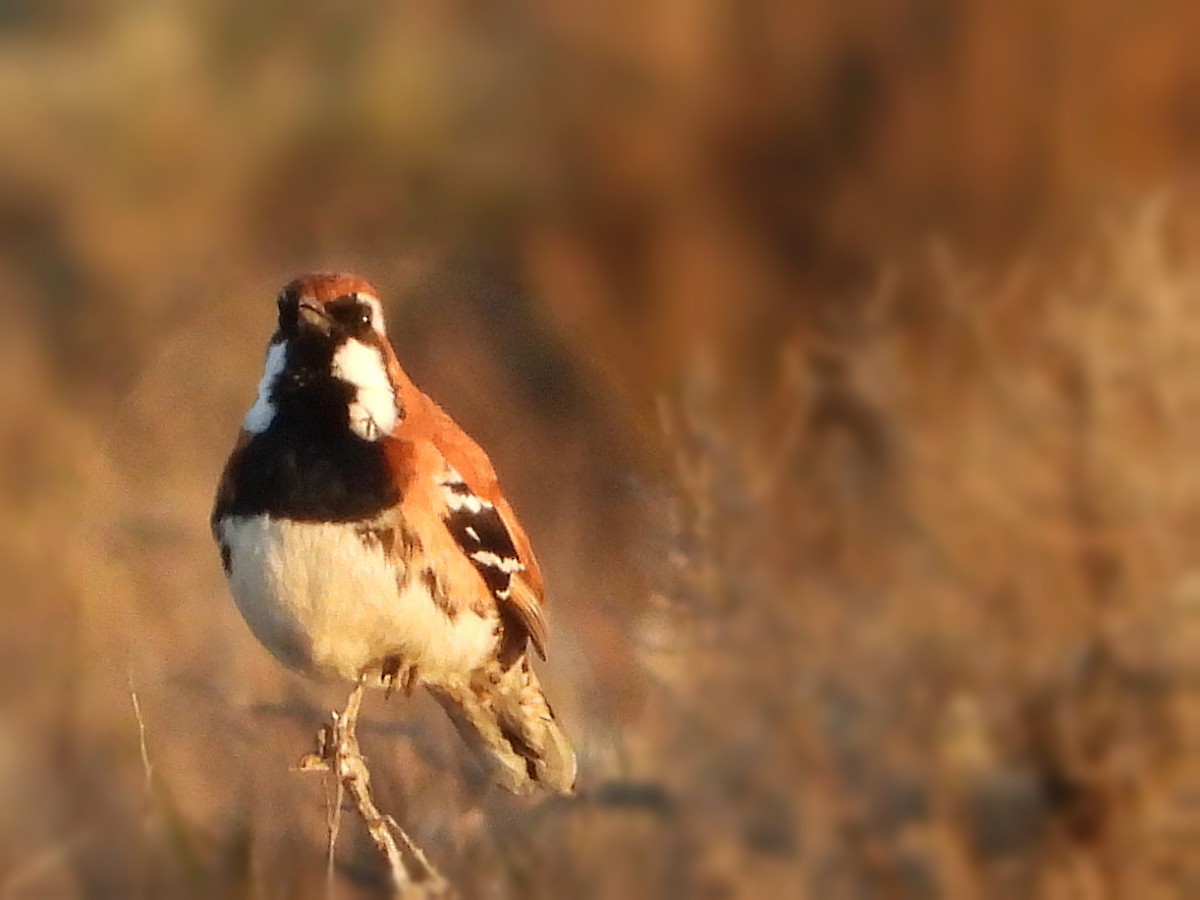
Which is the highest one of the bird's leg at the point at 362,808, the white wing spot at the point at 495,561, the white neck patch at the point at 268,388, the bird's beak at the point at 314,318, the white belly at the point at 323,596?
the bird's beak at the point at 314,318

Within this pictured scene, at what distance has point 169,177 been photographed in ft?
2.20

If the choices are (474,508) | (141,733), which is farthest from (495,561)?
(141,733)

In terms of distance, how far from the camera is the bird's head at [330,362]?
1.57ft

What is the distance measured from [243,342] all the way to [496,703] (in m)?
0.16

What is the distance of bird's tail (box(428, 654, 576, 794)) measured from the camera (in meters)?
0.51

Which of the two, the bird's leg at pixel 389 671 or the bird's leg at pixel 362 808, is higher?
the bird's leg at pixel 389 671

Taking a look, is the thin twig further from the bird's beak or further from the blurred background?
the bird's beak

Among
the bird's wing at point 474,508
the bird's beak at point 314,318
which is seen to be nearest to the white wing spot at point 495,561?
the bird's wing at point 474,508

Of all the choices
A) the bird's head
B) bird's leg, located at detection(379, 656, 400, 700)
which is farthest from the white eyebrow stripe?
bird's leg, located at detection(379, 656, 400, 700)

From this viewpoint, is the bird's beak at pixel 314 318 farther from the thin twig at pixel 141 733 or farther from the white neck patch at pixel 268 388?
the thin twig at pixel 141 733

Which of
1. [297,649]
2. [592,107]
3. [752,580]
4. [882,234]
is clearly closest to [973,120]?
[882,234]

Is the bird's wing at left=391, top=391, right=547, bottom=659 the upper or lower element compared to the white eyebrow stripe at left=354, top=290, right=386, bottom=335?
lower

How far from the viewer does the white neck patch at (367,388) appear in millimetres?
495

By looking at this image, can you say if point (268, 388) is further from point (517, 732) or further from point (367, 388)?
point (517, 732)
